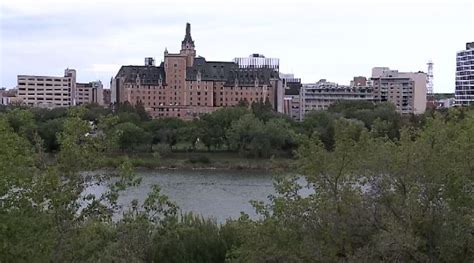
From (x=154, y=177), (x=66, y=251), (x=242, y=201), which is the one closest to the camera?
(x=66, y=251)

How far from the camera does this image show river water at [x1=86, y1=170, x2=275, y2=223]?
1923 centimetres

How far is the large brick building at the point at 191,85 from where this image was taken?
64.5m

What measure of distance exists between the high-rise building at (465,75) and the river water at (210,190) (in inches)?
1433

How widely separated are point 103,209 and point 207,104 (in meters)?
58.5

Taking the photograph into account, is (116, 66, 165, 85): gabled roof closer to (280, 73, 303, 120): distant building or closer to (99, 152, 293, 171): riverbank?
(280, 73, 303, 120): distant building

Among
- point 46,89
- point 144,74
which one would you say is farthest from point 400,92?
point 46,89

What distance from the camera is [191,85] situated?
64688 millimetres

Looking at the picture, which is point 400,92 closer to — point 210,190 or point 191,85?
point 191,85

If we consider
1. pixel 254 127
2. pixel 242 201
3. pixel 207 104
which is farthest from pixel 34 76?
pixel 242 201

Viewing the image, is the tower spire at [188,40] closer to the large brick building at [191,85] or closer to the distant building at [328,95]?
the large brick building at [191,85]

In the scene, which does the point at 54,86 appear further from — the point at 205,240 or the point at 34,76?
the point at 205,240

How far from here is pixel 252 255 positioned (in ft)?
24.4

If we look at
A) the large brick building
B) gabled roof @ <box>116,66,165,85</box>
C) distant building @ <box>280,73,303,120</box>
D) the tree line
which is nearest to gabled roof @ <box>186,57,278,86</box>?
the large brick building

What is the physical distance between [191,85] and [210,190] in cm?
4064
